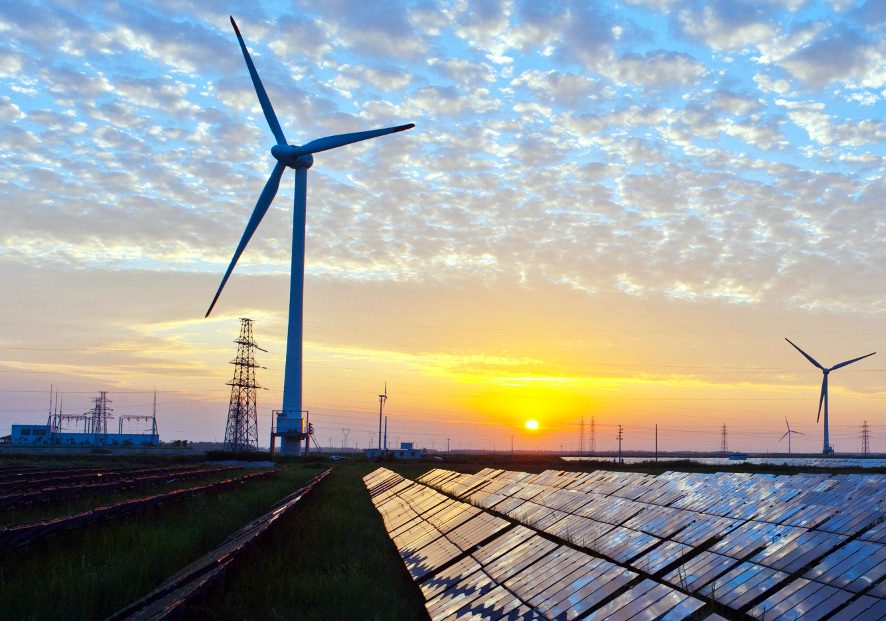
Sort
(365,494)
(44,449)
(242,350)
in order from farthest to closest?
1. (44,449)
2. (242,350)
3. (365,494)

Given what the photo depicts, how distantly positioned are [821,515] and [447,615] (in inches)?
217

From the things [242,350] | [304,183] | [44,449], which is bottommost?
→ [44,449]

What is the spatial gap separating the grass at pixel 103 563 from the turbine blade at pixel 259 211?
45200 millimetres

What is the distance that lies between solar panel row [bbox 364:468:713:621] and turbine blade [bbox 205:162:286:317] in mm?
54195

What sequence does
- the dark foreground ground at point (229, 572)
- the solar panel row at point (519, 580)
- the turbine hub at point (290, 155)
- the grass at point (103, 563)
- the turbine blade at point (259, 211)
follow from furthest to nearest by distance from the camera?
the turbine hub at point (290, 155), the turbine blade at point (259, 211), the dark foreground ground at point (229, 572), the grass at point (103, 563), the solar panel row at point (519, 580)

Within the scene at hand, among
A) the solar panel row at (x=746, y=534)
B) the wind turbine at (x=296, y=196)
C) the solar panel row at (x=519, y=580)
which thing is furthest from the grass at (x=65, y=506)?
the wind turbine at (x=296, y=196)

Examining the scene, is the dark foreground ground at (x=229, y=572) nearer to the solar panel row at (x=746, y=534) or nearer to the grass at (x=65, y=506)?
the grass at (x=65, y=506)

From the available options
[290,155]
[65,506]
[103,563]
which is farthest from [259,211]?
[103,563]

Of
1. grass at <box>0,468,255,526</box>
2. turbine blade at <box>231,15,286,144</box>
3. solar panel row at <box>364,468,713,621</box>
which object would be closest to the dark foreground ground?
solar panel row at <box>364,468,713,621</box>

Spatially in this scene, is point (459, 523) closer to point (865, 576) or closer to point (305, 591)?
point (305, 591)

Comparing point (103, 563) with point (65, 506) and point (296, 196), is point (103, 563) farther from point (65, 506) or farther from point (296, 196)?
point (296, 196)

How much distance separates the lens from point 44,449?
136m

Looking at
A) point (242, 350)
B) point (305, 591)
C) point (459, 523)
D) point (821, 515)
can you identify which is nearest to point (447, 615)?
point (305, 591)

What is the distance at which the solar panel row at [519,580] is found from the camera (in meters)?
8.85
